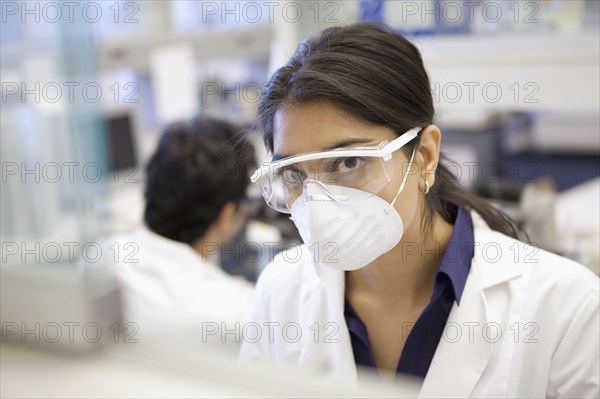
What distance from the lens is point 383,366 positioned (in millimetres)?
A: 1264

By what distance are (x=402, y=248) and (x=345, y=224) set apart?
0.52 feet

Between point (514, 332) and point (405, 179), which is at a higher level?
point (405, 179)

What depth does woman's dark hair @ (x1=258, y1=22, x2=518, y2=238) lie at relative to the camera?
108 cm

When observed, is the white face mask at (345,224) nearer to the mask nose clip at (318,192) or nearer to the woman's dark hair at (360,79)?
the mask nose clip at (318,192)

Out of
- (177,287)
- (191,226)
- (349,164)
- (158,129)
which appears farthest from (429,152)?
(158,129)

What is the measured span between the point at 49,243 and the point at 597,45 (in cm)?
152

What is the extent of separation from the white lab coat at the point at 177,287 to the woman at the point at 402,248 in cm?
55

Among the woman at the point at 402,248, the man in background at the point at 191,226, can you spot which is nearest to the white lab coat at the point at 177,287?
the man in background at the point at 191,226

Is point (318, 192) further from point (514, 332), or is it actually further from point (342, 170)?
point (514, 332)

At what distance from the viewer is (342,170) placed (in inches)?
43.2

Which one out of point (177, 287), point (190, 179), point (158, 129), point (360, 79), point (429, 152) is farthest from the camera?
point (158, 129)

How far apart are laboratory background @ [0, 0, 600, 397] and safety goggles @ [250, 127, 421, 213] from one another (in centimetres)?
30

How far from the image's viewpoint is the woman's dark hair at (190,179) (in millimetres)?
2023

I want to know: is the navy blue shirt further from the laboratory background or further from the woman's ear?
the laboratory background
